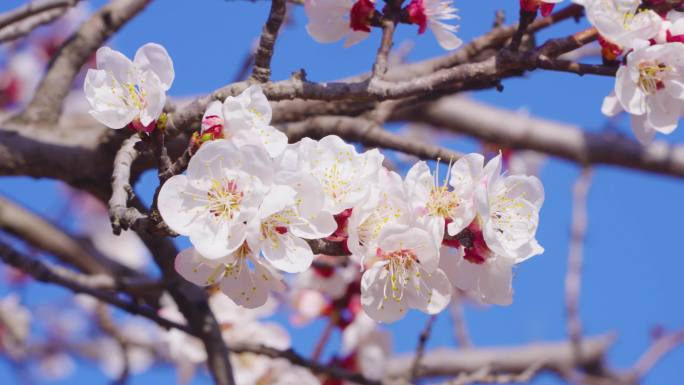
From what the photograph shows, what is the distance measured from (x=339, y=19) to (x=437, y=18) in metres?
→ 0.20

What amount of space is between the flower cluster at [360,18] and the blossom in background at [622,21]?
33 cm

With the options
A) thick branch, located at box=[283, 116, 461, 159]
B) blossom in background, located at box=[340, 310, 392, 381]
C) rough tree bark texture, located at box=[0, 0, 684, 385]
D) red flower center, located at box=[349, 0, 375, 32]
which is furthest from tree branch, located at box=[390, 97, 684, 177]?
red flower center, located at box=[349, 0, 375, 32]

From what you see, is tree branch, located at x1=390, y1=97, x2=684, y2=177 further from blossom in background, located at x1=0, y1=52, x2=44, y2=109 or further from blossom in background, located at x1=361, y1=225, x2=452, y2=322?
blossom in background, located at x1=0, y1=52, x2=44, y2=109

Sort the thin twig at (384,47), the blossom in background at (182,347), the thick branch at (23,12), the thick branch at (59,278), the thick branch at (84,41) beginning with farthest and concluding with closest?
the blossom in background at (182,347), the thick branch at (84,41), the thick branch at (59,278), the thick branch at (23,12), the thin twig at (384,47)

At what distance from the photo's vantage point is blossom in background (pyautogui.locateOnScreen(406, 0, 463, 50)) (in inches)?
58.8

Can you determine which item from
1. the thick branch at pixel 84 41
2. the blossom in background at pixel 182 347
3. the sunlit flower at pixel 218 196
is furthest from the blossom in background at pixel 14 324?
the sunlit flower at pixel 218 196

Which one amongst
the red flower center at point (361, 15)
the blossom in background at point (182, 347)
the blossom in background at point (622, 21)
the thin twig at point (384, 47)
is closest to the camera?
the blossom in background at point (622, 21)

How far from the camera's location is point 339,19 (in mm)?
1509

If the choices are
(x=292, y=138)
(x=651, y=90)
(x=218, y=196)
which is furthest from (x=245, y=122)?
(x=651, y=90)

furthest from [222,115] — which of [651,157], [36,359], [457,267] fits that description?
[36,359]

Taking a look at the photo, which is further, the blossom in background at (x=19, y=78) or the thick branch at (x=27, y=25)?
the blossom in background at (x=19, y=78)

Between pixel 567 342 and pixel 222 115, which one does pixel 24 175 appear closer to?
pixel 222 115

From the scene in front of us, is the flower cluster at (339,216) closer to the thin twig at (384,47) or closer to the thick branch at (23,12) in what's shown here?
the thin twig at (384,47)

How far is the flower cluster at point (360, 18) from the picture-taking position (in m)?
1.48
